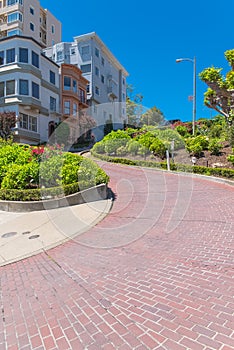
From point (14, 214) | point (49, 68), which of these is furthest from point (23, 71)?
point (14, 214)

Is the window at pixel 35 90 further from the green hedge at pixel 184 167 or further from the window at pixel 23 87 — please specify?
the green hedge at pixel 184 167

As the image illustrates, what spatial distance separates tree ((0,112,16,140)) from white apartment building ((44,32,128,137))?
45.4 feet

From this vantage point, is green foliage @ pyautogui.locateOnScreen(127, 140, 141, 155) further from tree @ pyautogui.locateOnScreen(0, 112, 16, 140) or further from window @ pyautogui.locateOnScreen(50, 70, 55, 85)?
window @ pyautogui.locateOnScreen(50, 70, 55, 85)

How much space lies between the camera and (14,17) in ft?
123

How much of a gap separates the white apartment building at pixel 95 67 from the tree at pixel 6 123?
13.8m

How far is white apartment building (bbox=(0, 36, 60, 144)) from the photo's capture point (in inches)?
990

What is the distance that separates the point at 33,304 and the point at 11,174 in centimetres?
671

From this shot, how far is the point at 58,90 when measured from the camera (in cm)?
3073

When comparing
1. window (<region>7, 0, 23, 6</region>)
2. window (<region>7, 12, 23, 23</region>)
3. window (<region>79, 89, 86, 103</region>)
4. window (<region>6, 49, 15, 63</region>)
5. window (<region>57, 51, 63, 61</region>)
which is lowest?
window (<region>79, 89, 86, 103</region>)

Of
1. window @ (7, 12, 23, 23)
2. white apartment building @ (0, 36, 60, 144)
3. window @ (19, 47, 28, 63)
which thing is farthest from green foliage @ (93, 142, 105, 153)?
window @ (7, 12, 23, 23)

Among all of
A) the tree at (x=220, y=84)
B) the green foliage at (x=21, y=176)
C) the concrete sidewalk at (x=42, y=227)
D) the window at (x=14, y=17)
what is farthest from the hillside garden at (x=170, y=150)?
the window at (x=14, y=17)

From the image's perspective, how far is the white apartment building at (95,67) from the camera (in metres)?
36.5

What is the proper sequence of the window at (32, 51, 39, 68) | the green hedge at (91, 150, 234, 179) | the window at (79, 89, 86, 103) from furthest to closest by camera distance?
the window at (79, 89, 86, 103) < the window at (32, 51, 39, 68) < the green hedge at (91, 150, 234, 179)

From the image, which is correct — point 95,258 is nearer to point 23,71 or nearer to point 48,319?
point 48,319
